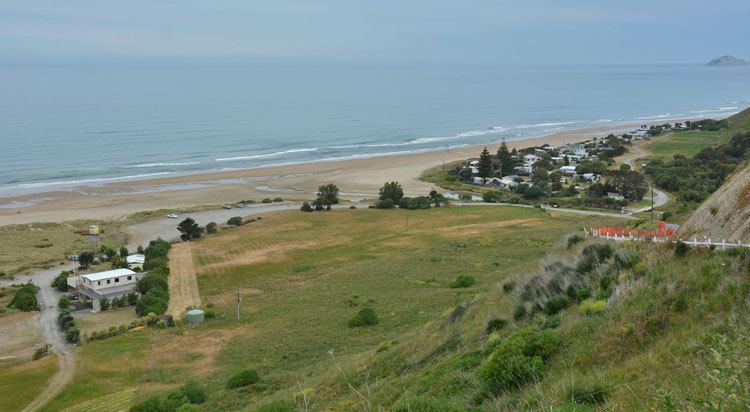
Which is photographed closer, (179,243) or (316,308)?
(316,308)

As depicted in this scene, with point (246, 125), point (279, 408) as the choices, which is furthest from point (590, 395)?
point (246, 125)

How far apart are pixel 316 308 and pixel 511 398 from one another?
840 inches

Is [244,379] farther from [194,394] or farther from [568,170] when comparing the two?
[568,170]

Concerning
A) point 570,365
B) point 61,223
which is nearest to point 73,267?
point 61,223

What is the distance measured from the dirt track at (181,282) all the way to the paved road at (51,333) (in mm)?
5611

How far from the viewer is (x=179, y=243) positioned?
49.5 metres

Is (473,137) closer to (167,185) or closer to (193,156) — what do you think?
(193,156)

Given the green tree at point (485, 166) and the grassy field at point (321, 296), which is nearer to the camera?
the grassy field at point (321, 296)

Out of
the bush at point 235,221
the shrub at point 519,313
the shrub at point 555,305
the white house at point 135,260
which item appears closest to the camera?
the shrub at point 555,305

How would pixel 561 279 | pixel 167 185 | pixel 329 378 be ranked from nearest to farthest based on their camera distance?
pixel 561 279
pixel 329 378
pixel 167 185

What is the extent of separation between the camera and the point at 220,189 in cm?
7462

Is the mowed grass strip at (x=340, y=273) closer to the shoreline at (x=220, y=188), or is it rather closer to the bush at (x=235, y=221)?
the bush at (x=235, y=221)

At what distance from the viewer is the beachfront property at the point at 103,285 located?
3450cm

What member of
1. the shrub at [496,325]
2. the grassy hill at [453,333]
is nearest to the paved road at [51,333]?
the grassy hill at [453,333]
